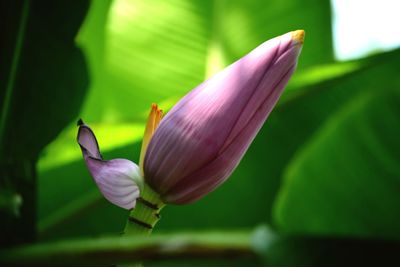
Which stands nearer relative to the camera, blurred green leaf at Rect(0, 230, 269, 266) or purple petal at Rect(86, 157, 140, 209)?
blurred green leaf at Rect(0, 230, 269, 266)

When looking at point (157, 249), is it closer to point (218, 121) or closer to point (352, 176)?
point (218, 121)

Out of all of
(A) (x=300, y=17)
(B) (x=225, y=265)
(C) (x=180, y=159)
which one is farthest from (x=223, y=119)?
(A) (x=300, y=17)

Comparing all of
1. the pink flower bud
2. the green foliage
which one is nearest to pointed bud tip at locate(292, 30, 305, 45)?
the pink flower bud

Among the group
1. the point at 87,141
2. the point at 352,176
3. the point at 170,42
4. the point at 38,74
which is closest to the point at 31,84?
the point at 38,74

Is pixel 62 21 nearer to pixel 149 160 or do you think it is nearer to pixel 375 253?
pixel 149 160

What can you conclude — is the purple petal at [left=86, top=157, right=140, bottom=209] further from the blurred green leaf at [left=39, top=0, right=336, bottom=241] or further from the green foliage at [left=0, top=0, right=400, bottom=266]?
the blurred green leaf at [left=39, top=0, right=336, bottom=241]

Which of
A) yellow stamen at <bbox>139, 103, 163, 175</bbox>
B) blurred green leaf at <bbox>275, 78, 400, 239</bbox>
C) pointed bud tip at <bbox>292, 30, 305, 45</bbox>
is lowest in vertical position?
blurred green leaf at <bbox>275, 78, 400, 239</bbox>

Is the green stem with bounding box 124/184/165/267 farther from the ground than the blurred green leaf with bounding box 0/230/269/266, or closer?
closer
